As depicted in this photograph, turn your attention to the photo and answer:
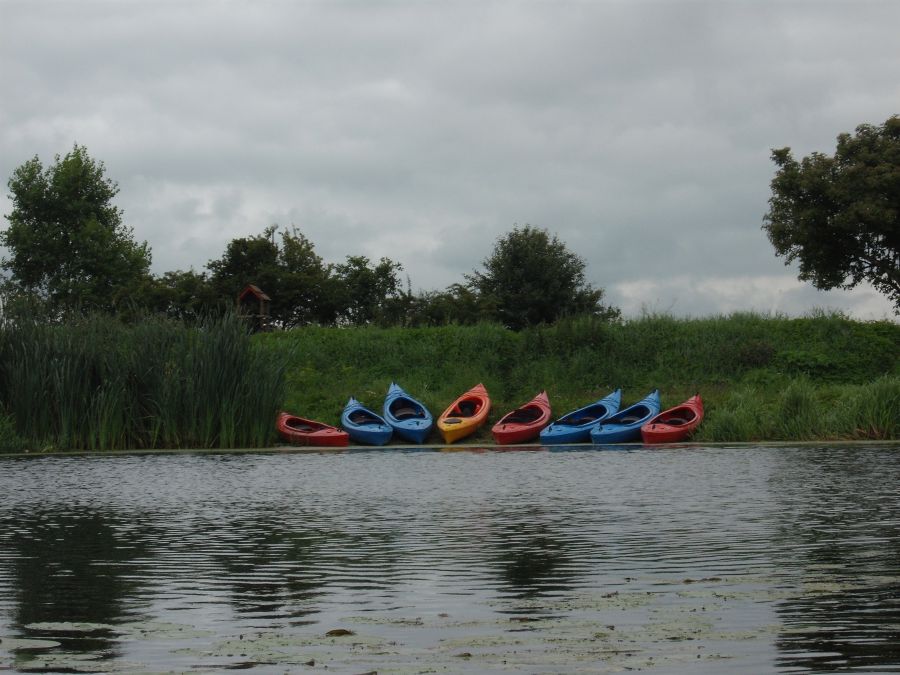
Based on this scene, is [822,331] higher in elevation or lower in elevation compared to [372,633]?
higher

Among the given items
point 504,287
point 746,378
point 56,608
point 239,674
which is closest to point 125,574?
point 56,608

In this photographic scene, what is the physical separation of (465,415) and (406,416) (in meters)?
1.46

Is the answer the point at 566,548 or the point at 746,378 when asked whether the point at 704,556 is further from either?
the point at 746,378

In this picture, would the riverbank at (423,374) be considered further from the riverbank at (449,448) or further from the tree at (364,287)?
the tree at (364,287)

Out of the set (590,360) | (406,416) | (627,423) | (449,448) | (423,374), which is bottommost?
(449,448)

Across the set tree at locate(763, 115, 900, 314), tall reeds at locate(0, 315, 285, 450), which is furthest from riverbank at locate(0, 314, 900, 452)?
tree at locate(763, 115, 900, 314)

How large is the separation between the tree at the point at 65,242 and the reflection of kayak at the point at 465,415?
25887 millimetres

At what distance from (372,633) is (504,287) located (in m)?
48.0

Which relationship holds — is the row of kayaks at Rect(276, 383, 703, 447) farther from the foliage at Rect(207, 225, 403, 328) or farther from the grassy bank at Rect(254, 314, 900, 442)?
the foliage at Rect(207, 225, 403, 328)

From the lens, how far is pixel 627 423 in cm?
2703

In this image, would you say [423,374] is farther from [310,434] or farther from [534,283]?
[534,283]

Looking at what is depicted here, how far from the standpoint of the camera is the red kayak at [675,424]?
24.6m

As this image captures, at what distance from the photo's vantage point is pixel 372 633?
5.16 metres

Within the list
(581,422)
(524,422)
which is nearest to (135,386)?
(524,422)
